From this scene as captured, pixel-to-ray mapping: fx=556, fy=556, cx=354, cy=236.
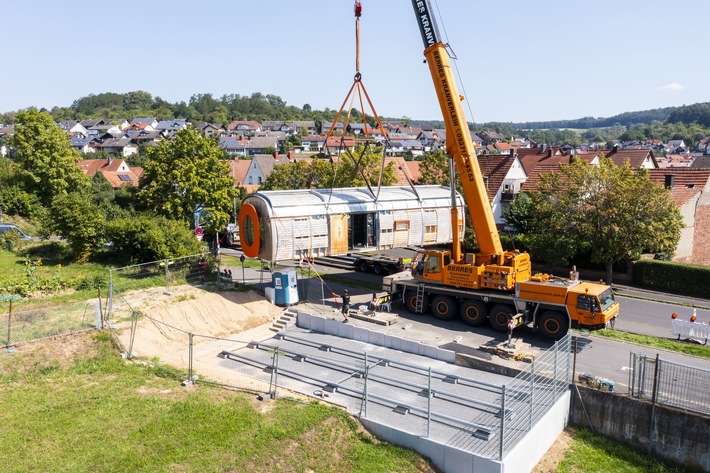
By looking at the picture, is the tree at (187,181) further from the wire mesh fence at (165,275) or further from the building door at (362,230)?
the building door at (362,230)

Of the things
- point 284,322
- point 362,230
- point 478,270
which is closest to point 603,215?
point 478,270

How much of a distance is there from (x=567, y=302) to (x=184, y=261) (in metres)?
16.7

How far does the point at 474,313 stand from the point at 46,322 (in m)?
15.3

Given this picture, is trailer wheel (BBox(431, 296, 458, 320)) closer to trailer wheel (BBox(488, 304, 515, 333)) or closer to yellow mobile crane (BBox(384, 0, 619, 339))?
yellow mobile crane (BBox(384, 0, 619, 339))

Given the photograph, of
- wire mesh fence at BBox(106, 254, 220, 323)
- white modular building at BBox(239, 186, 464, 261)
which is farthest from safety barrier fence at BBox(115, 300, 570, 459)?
white modular building at BBox(239, 186, 464, 261)

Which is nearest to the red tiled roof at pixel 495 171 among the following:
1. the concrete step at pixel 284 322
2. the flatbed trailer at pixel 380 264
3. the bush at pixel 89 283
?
the flatbed trailer at pixel 380 264

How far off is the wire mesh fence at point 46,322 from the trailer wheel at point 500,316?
14.3 metres

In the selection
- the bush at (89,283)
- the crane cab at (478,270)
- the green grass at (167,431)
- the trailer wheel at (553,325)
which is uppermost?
the crane cab at (478,270)

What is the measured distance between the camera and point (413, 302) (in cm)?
2362

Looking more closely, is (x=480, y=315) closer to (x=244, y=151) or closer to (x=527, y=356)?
(x=527, y=356)

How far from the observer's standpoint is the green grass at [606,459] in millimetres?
14219

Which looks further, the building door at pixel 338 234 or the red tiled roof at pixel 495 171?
the red tiled roof at pixel 495 171

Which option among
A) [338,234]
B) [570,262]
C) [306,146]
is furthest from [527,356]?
[306,146]

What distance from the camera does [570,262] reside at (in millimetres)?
32156
